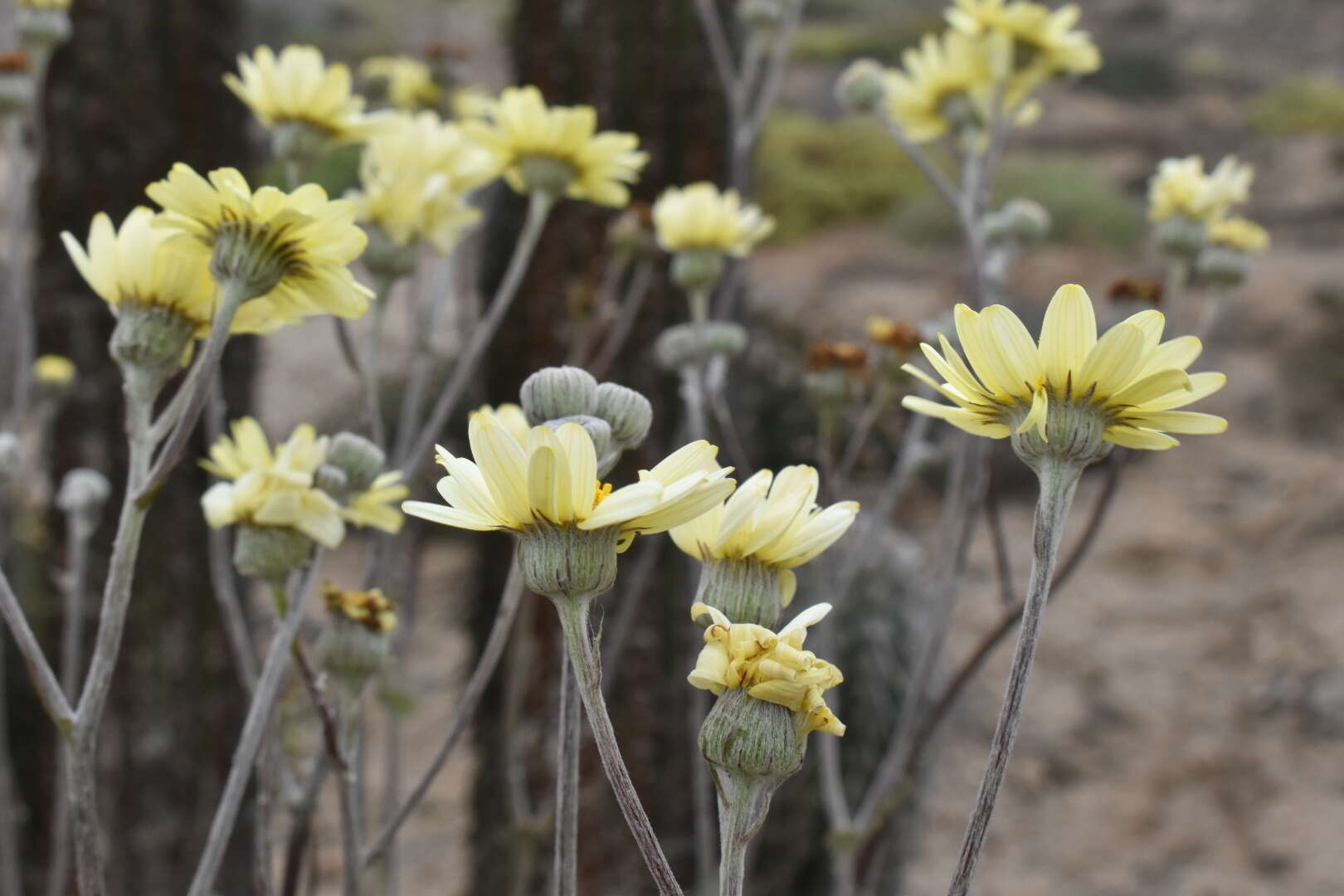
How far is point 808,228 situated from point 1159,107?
3261 millimetres

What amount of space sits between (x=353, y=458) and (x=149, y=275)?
4.6 inches

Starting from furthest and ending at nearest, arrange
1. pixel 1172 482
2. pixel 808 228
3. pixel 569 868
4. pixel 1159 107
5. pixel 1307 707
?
pixel 1159 107
pixel 808 228
pixel 1172 482
pixel 1307 707
pixel 569 868

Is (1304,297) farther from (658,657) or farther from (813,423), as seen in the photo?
(658,657)

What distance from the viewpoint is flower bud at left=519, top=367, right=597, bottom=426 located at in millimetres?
375

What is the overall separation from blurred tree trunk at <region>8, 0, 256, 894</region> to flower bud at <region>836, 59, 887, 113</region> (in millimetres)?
725

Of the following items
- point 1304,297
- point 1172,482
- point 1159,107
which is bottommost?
point 1172,482

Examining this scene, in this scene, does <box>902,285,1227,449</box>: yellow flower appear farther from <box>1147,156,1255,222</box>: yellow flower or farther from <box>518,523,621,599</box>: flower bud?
<box>1147,156,1255,222</box>: yellow flower

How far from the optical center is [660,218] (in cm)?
82

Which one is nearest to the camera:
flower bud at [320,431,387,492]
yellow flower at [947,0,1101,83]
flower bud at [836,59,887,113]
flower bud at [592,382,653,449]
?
flower bud at [592,382,653,449]

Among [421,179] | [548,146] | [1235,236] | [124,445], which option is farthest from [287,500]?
[124,445]

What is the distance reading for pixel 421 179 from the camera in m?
0.67

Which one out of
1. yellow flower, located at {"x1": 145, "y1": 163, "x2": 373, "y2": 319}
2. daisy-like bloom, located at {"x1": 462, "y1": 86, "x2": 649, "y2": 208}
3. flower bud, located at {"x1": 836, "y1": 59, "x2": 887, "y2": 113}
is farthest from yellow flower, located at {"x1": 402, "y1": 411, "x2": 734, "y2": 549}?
flower bud, located at {"x1": 836, "y1": 59, "x2": 887, "y2": 113}

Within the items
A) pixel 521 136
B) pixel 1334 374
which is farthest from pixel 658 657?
pixel 1334 374

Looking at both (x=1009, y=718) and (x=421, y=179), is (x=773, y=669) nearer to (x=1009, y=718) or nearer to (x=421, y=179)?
(x=1009, y=718)
